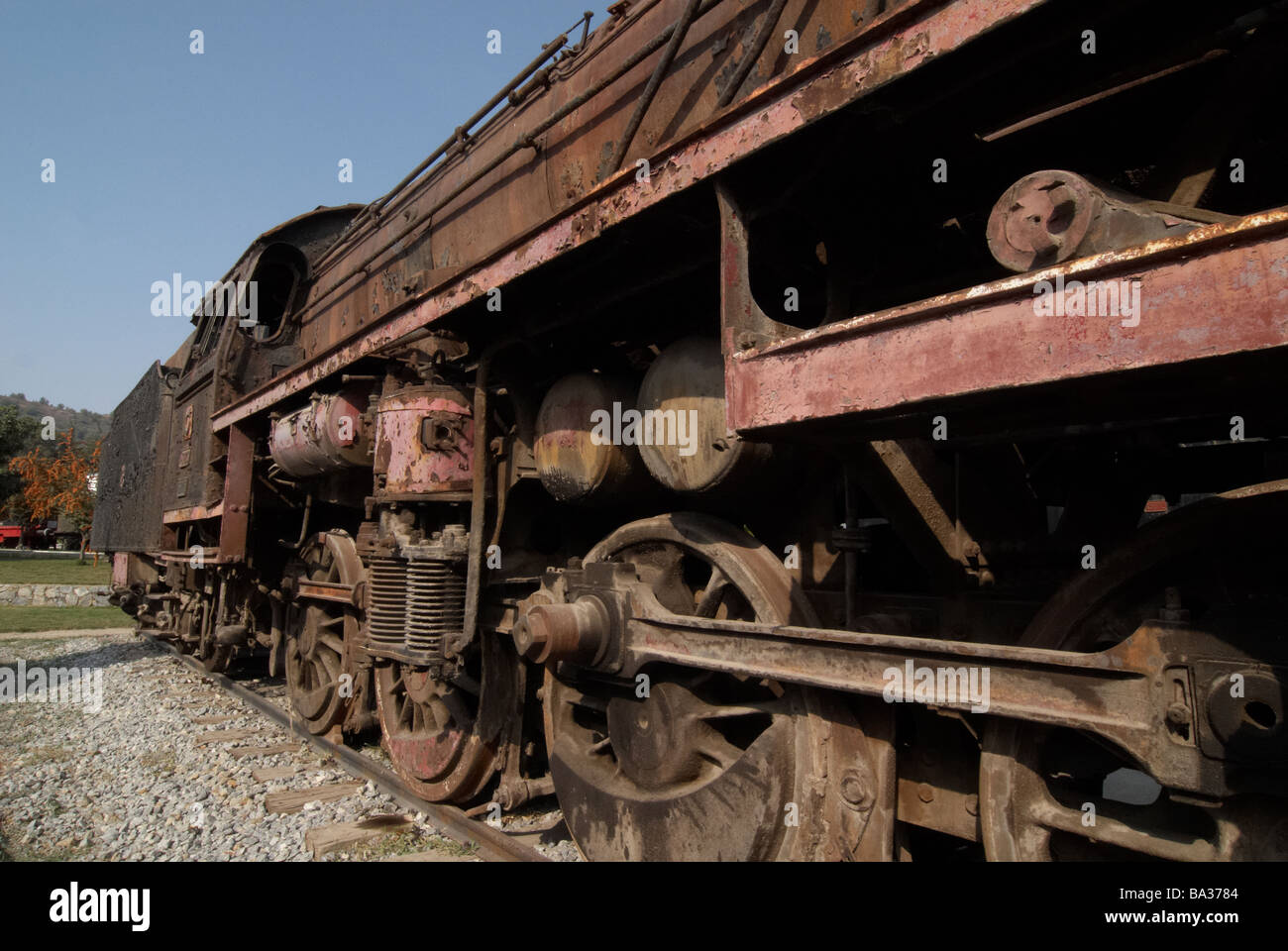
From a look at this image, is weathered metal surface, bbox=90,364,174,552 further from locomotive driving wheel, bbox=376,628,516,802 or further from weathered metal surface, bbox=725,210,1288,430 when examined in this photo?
weathered metal surface, bbox=725,210,1288,430

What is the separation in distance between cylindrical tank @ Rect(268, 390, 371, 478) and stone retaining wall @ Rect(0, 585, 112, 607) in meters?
15.5

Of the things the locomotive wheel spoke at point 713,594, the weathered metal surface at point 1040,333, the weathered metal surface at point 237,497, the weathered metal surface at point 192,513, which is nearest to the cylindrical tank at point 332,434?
the weathered metal surface at point 237,497

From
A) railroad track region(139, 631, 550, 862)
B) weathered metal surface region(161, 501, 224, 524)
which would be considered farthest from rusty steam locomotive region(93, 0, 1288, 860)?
weathered metal surface region(161, 501, 224, 524)

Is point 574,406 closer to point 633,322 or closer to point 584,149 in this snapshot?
point 633,322

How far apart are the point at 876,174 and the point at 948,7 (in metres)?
0.57

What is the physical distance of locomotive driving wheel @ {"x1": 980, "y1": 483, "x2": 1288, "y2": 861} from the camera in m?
1.49

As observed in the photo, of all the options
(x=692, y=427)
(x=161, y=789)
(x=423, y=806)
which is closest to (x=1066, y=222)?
(x=692, y=427)

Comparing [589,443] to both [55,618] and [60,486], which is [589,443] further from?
[60,486]

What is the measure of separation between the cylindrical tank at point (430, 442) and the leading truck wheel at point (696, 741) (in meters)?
0.98

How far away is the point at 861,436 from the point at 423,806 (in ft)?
11.4

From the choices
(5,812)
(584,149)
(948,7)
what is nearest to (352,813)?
(5,812)

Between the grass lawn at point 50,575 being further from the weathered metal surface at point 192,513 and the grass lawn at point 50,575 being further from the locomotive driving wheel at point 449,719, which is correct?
the locomotive driving wheel at point 449,719

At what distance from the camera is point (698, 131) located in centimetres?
208
